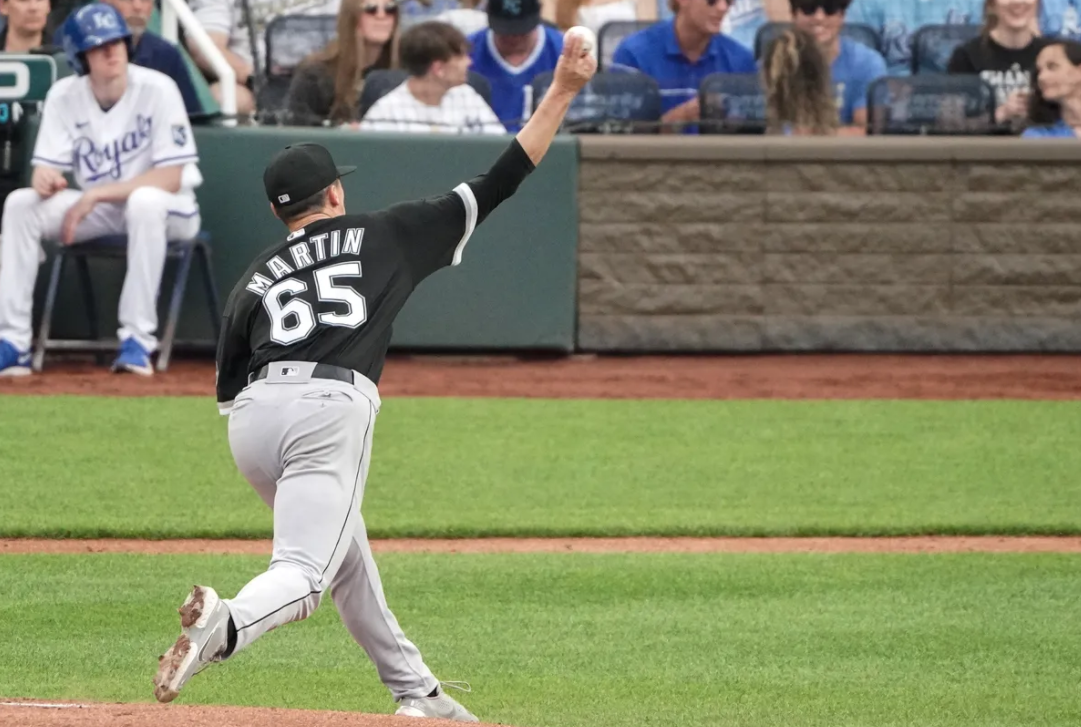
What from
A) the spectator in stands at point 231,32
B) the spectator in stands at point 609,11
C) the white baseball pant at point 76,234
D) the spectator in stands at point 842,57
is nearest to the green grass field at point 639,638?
the white baseball pant at point 76,234

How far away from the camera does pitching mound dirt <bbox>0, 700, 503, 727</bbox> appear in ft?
12.8

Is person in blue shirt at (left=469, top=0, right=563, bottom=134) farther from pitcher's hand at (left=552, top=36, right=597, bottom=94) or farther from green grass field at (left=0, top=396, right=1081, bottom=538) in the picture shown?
pitcher's hand at (left=552, top=36, right=597, bottom=94)

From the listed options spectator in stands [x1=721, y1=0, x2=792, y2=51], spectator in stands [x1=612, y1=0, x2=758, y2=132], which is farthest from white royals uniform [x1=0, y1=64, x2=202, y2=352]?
spectator in stands [x1=721, y1=0, x2=792, y2=51]

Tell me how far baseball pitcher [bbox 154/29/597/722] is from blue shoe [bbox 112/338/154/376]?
5.89m

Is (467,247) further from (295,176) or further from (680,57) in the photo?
(295,176)

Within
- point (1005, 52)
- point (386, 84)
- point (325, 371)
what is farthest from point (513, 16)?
point (325, 371)

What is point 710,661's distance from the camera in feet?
17.1

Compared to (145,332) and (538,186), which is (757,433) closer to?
(538,186)

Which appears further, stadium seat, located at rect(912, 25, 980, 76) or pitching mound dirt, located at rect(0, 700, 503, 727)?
stadium seat, located at rect(912, 25, 980, 76)

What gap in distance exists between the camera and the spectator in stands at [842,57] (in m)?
11.6

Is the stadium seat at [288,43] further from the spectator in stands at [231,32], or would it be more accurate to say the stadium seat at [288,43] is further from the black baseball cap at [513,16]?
the black baseball cap at [513,16]

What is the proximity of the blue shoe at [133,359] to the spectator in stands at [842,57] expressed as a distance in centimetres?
479

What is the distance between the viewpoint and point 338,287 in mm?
4266

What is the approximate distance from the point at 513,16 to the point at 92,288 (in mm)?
3188
